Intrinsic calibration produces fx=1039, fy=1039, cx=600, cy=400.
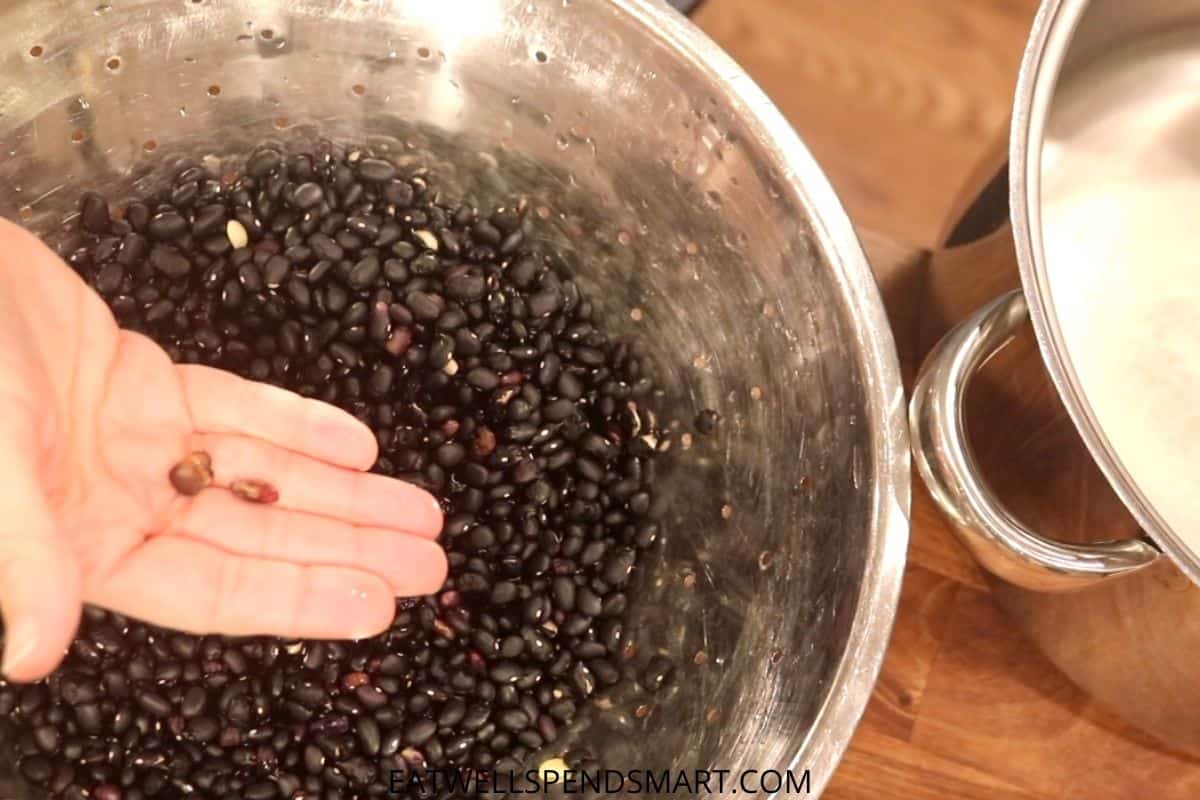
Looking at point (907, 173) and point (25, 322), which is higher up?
point (907, 173)

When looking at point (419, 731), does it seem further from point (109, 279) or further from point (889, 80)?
point (889, 80)

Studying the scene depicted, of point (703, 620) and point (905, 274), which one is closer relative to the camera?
point (703, 620)

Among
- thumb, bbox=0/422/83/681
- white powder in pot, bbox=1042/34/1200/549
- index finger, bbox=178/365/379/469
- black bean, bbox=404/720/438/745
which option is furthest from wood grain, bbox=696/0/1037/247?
thumb, bbox=0/422/83/681

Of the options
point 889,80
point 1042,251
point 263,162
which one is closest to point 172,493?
point 263,162

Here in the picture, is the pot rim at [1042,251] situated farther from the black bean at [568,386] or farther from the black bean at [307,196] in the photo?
the black bean at [307,196]

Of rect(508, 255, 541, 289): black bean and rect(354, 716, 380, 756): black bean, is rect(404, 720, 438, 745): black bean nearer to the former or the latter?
rect(354, 716, 380, 756): black bean

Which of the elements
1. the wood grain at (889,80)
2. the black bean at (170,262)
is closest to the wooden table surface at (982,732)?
the wood grain at (889,80)

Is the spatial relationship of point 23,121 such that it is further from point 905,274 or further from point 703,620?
point 905,274

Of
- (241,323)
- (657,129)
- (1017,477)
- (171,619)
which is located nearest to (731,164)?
(657,129)
